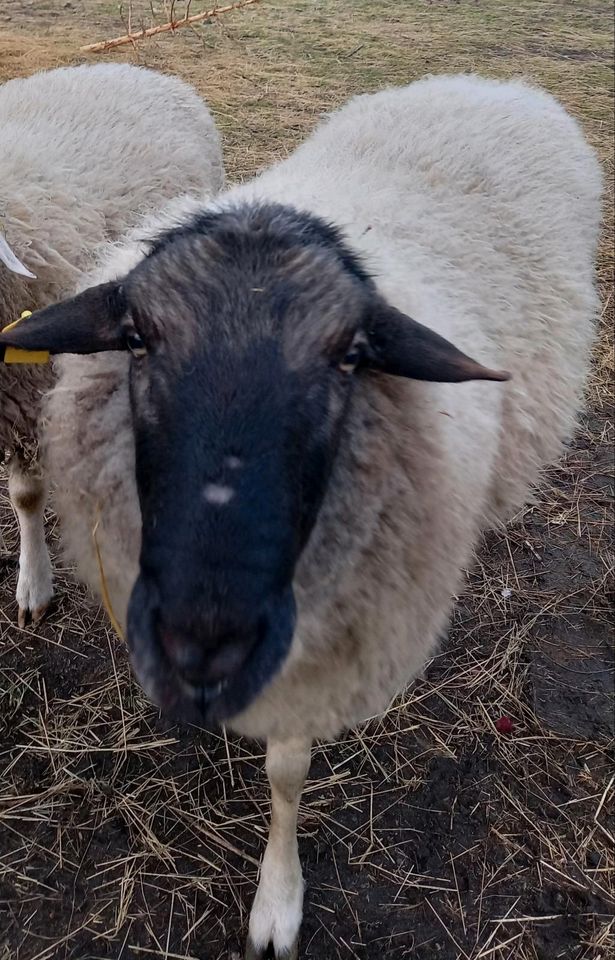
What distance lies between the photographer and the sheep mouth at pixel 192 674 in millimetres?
1017

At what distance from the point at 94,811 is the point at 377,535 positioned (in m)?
1.40

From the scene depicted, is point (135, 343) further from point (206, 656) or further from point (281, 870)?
point (281, 870)

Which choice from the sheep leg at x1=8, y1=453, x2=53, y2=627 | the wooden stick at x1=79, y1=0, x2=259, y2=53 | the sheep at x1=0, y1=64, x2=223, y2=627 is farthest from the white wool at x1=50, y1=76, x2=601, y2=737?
the wooden stick at x1=79, y1=0, x2=259, y2=53

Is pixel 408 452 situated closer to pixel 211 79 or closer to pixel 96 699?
pixel 96 699

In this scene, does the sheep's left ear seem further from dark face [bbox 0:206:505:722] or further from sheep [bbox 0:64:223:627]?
sheep [bbox 0:64:223:627]

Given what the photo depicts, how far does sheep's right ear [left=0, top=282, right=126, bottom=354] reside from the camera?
124 cm

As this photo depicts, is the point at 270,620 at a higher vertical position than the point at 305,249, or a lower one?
lower

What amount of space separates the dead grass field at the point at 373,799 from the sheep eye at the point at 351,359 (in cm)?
152

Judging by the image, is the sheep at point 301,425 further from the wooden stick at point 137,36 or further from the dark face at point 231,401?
the wooden stick at point 137,36

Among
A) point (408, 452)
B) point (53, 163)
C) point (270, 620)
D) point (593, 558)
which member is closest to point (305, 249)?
point (408, 452)

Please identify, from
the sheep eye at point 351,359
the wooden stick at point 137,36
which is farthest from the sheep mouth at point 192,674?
the wooden stick at point 137,36

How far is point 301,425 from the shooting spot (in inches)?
43.3

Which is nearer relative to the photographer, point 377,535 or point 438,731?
point 377,535

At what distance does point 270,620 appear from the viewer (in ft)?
3.33
